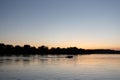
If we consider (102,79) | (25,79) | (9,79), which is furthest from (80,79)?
(9,79)

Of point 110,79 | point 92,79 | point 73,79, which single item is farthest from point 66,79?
point 110,79

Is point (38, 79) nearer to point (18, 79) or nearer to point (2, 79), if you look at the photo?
point (18, 79)

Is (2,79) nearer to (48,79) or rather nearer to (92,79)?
(48,79)

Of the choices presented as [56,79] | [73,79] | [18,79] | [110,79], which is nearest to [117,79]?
[110,79]

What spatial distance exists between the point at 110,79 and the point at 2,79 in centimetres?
1592

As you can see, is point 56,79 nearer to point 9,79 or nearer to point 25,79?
point 25,79

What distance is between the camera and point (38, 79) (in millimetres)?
35500

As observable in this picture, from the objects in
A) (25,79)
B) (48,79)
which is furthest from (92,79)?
(25,79)

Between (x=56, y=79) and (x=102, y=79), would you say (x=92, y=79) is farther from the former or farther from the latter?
(x=56, y=79)

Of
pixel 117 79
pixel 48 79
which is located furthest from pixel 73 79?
pixel 117 79

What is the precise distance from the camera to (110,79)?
3659cm

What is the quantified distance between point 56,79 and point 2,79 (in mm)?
7764

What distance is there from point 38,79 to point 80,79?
6.17 metres

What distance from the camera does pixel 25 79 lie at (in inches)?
1383
